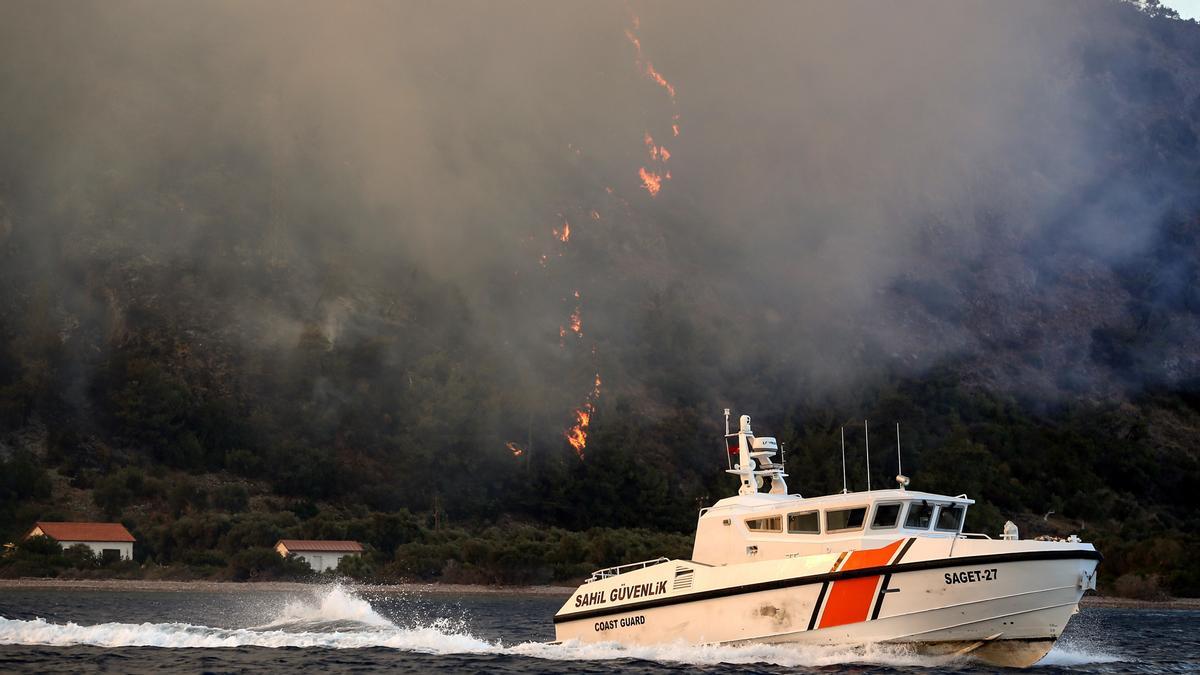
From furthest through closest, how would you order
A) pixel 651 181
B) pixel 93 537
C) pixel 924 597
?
pixel 651 181 < pixel 93 537 < pixel 924 597

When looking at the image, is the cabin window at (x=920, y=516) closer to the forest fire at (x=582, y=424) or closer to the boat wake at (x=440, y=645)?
the boat wake at (x=440, y=645)

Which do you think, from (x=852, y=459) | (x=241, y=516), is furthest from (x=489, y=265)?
(x=241, y=516)

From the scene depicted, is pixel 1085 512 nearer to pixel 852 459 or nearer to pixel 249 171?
pixel 852 459

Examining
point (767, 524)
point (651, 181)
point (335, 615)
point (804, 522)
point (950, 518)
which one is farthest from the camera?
point (651, 181)

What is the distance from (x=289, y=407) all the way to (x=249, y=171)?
146 ft

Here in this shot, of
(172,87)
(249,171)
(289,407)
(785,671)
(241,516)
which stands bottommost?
(785,671)

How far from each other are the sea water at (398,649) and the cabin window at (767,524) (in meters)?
3.04

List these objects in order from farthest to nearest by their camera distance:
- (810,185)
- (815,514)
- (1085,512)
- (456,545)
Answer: (810,185) < (1085,512) < (456,545) < (815,514)

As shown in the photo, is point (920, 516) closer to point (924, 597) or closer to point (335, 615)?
point (924, 597)

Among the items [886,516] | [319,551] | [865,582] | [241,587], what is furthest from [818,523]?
[319,551]

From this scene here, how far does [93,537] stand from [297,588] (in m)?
16.8

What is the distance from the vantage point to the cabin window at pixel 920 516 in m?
31.1

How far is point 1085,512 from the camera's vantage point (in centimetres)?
11425

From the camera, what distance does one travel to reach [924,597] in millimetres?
29312
